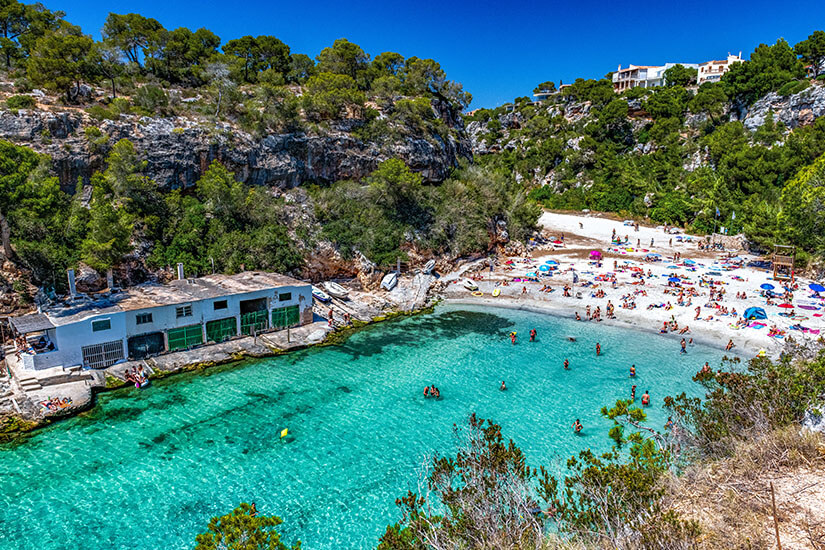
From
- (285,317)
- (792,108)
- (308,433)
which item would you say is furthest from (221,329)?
(792,108)

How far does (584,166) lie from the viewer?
8556 centimetres

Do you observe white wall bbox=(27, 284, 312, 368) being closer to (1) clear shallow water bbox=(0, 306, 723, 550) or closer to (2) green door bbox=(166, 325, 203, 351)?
(2) green door bbox=(166, 325, 203, 351)

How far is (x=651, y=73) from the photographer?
113 m

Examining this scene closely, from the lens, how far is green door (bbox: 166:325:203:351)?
26.2 metres

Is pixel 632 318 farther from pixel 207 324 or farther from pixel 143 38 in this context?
pixel 143 38

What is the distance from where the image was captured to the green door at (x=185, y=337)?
26250 millimetres

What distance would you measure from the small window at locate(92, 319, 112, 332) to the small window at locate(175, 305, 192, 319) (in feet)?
10.7

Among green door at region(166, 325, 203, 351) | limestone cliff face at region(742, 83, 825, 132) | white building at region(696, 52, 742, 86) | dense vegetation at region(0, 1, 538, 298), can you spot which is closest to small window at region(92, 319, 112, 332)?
green door at region(166, 325, 203, 351)

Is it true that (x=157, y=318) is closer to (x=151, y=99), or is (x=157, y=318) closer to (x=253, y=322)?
(x=253, y=322)

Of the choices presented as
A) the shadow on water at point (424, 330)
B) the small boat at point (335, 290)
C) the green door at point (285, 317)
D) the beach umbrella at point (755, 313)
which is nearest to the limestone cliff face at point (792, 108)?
the beach umbrella at point (755, 313)

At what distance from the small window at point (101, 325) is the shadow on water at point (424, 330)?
1262 cm

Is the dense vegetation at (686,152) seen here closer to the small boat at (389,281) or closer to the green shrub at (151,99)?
the small boat at (389,281)

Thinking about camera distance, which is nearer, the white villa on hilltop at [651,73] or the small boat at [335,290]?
the small boat at [335,290]

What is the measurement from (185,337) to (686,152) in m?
76.9
